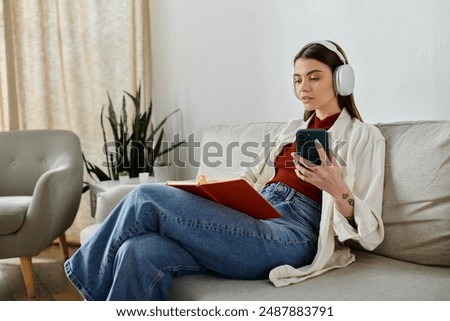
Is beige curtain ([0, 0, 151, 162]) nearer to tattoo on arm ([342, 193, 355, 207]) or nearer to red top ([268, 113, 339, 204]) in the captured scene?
red top ([268, 113, 339, 204])

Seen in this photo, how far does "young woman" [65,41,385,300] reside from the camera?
55.4 inches

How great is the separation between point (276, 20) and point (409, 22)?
0.77m

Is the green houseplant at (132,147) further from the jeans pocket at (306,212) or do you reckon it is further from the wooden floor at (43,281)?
the jeans pocket at (306,212)

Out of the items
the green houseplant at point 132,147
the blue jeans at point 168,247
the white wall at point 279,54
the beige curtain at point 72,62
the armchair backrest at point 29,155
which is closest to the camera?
the blue jeans at point 168,247

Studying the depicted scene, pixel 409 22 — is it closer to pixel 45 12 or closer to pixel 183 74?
pixel 183 74

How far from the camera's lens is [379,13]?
188cm

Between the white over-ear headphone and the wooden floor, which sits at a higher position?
the white over-ear headphone

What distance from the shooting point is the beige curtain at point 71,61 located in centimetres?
340

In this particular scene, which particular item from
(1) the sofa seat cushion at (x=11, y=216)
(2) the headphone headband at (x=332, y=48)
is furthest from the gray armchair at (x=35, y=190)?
(2) the headphone headband at (x=332, y=48)

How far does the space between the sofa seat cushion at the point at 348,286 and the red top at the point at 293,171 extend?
9.4 inches

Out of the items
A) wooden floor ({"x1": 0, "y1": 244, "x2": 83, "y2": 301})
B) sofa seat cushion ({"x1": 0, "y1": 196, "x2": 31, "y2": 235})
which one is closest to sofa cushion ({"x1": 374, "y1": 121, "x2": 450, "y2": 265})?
wooden floor ({"x1": 0, "y1": 244, "x2": 83, "y2": 301})

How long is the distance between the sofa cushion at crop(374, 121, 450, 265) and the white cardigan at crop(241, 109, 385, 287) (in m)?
0.04

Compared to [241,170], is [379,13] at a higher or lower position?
higher

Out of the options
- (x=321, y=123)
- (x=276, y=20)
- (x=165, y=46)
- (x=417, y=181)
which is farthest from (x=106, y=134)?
(x=417, y=181)
